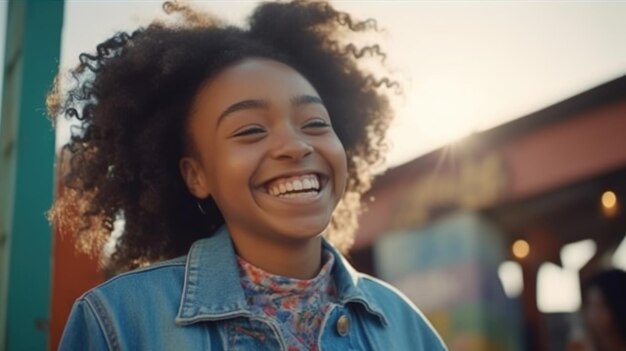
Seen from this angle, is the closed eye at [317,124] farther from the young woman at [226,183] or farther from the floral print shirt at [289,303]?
the floral print shirt at [289,303]

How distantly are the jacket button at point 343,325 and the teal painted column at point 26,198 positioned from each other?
65 centimetres

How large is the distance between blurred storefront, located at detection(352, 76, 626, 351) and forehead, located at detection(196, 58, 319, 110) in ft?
10.2

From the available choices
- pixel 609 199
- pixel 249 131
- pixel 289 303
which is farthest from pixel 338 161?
pixel 609 199

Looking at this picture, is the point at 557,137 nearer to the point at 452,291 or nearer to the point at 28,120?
the point at 452,291

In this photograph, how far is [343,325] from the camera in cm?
176

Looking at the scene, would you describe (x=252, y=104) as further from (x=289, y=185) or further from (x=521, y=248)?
(x=521, y=248)

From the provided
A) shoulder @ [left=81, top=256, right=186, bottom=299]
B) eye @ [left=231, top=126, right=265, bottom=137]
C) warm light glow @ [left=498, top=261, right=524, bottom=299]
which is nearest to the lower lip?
eye @ [left=231, top=126, right=265, bottom=137]

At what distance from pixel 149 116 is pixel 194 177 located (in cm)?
24

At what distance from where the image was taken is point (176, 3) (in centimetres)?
218

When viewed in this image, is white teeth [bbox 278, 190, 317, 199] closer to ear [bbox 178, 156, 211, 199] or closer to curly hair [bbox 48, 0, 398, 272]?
ear [bbox 178, 156, 211, 199]

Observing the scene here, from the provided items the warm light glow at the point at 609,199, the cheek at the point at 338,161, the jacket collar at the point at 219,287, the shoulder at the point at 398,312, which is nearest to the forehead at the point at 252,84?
the cheek at the point at 338,161

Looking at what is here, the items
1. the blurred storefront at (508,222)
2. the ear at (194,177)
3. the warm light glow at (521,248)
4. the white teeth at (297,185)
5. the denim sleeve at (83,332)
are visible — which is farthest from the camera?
the warm light glow at (521,248)

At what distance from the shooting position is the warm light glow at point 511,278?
5.86 metres

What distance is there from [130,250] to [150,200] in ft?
0.57
